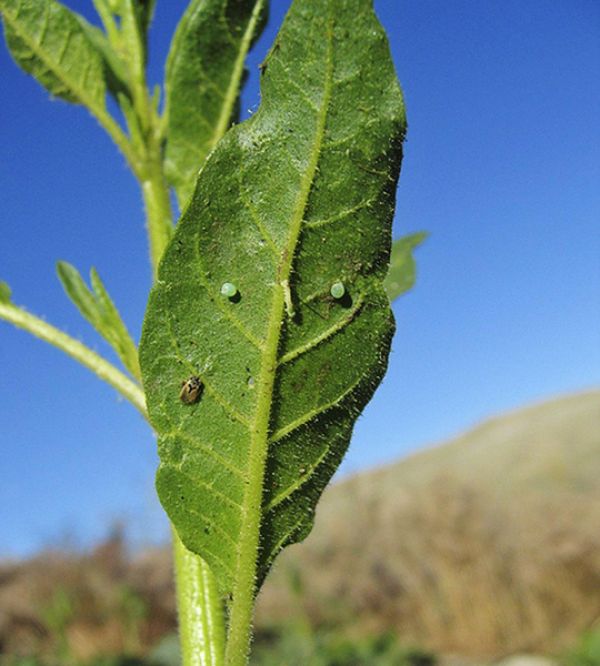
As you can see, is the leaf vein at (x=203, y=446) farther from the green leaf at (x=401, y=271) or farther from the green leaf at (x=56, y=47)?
the green leaf at (x=56, y=47)

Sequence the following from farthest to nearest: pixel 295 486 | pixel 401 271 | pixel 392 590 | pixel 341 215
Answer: pixel 392 590
pixel 401 271
pixel 295 486
pixel 341 215

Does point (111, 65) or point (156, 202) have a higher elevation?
point (111, 65)

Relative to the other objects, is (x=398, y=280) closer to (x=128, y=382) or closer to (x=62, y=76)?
(x=128, y=382)

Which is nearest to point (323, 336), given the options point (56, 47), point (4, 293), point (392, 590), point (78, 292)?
point (78, 292)

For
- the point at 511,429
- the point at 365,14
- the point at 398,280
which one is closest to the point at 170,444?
the point at 365,14

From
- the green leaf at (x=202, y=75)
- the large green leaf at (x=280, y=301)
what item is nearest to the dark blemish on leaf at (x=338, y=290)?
the large green leaf at (x=280, y=301)

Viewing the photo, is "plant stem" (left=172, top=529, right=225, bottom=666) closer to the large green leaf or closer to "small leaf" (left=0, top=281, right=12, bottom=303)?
the large green leaf

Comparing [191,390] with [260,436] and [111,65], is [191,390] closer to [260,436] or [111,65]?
[260,436]
